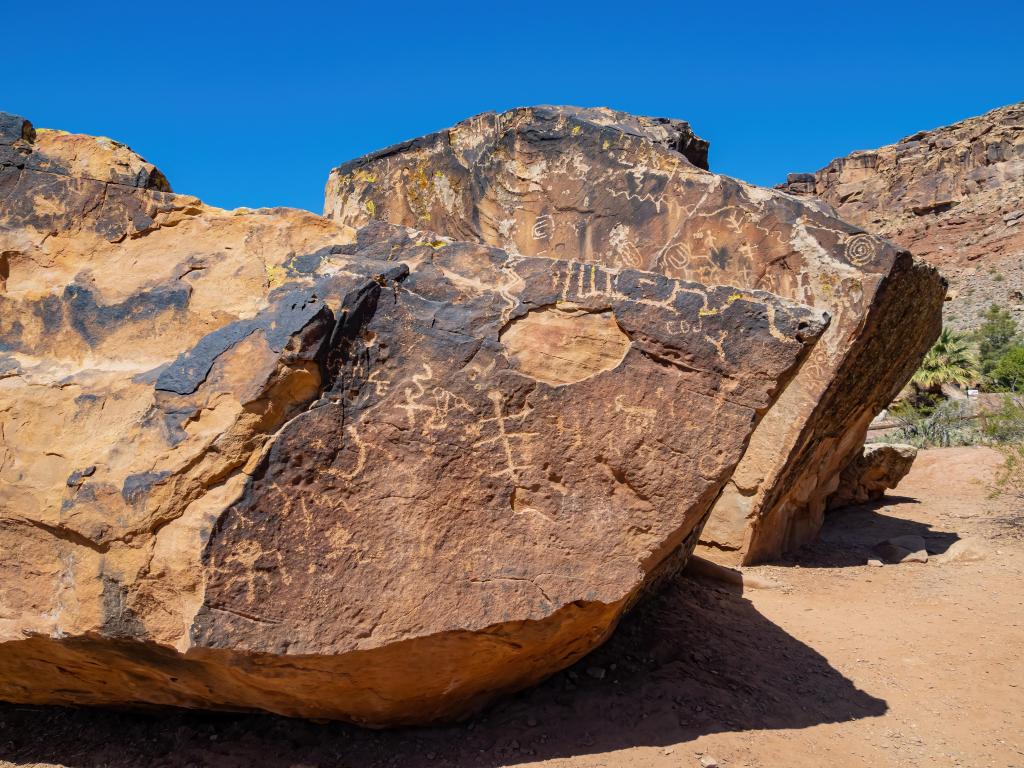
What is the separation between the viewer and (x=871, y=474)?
7801 mm

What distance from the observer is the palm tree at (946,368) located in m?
17.3

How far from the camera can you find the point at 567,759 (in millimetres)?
2756

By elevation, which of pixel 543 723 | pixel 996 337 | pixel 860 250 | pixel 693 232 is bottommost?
pixel 543 723

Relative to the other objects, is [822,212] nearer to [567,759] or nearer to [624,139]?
[624,139]

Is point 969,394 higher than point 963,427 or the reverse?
higher

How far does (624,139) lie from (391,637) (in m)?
4.16

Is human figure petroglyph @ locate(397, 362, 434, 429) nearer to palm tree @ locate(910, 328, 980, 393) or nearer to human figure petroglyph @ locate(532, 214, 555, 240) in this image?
human figure petroglyph @ locate(532, 214, 555, 240)

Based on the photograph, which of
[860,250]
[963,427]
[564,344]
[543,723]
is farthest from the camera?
[963,427]

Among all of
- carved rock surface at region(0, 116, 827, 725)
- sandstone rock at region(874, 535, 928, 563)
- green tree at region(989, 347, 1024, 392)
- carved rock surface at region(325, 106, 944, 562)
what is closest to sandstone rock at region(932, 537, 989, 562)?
sandstone rock at region(874, 535, 928, 563)

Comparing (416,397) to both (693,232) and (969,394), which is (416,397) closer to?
(693,232)

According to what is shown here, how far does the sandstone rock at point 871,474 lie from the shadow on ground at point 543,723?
176 inches

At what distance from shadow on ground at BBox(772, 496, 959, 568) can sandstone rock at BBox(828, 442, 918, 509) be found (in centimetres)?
10

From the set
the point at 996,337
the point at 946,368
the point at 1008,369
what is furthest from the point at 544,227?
the point at 996,337

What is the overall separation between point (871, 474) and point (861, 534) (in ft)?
3.87
